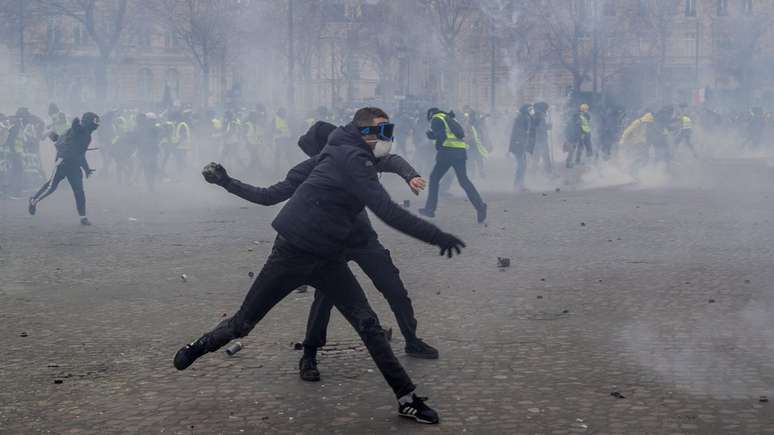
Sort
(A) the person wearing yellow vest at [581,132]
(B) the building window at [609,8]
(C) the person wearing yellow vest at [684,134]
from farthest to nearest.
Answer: (B) the building window at [609,8], (C) the person wearing yellow vest at [684,134], (A) the person wearing yellow vest at [581,132]

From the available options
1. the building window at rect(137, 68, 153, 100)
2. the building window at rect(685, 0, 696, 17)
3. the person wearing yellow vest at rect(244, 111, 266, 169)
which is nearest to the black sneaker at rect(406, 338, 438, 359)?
the person wearing yellow vest at rect(244, 111, 266, 169)

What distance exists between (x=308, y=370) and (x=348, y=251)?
78 centimetres

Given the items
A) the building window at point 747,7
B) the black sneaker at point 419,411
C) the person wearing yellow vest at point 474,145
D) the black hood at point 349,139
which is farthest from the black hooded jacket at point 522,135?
the building window at point 747,7

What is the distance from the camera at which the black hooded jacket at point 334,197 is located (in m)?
5.37

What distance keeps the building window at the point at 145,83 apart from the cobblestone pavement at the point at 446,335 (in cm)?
5678

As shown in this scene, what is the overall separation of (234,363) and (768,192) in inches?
608

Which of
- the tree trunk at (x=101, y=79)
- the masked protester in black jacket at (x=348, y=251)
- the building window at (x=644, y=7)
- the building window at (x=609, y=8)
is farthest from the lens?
the tree trunk at (x=101, y=79)

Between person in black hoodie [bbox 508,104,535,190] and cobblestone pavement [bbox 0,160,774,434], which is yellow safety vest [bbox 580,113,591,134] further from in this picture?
cobblestone pavement [bbox 0,160,774,434]

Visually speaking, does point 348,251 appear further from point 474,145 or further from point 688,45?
point 688,45

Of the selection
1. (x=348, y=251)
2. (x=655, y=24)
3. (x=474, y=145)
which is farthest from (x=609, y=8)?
(x=348, y=251)

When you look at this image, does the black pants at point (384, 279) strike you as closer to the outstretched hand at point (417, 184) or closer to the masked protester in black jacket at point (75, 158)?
the outstretched hand at point (417, 184)

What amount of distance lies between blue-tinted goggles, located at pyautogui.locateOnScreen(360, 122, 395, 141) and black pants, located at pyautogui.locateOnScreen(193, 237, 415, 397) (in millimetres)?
680

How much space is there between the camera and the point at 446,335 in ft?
24.2

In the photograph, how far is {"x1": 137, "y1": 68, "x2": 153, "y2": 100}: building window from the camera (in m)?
69.4
